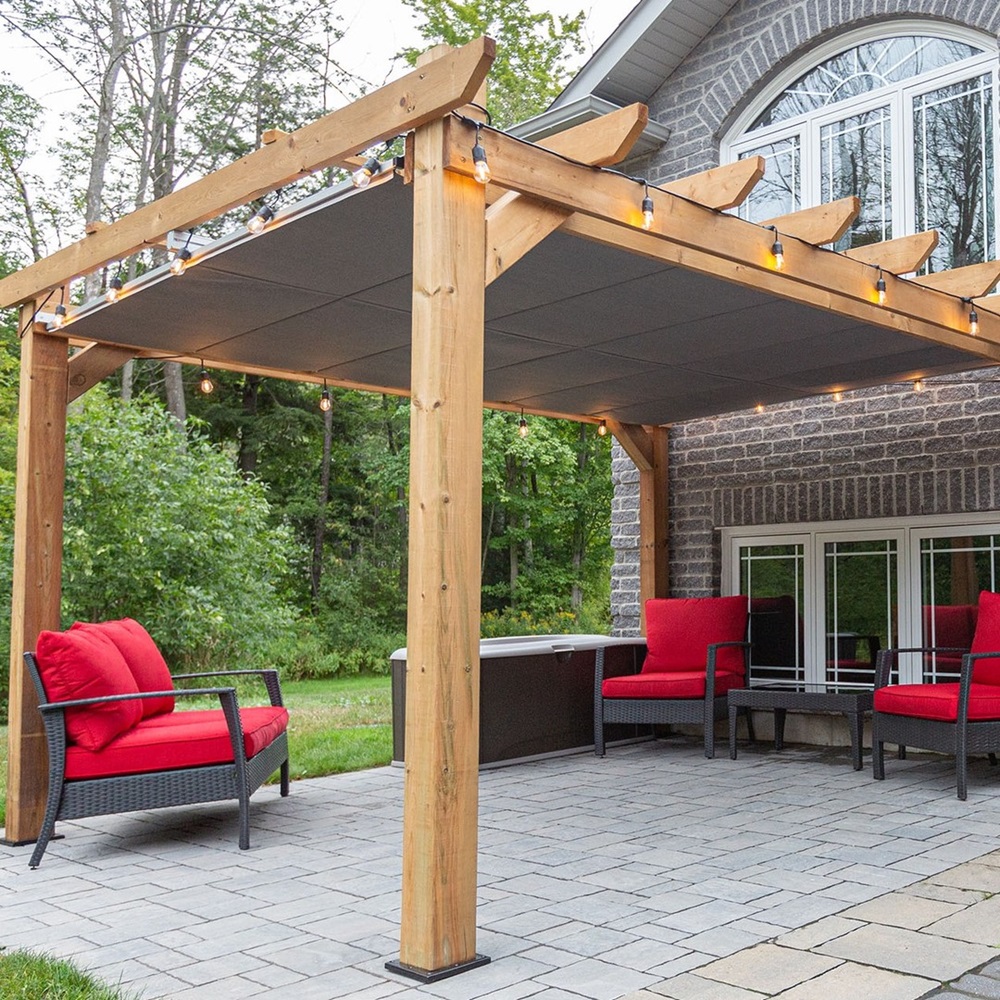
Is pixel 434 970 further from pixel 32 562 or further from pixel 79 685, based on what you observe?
pixel 32 562

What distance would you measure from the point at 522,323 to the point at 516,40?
17625 millimetres

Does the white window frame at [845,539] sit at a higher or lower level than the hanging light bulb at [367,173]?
lower

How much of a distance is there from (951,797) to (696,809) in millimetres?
1345

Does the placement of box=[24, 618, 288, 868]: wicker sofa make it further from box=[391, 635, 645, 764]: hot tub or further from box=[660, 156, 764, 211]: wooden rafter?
box=[660, 156, 764, 211]: wooden rafter

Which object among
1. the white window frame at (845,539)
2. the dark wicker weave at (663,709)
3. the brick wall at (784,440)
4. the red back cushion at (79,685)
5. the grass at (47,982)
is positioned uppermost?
the brick wall at (784,440)

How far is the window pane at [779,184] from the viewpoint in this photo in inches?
329

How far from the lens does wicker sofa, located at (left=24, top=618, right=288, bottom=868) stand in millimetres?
4660

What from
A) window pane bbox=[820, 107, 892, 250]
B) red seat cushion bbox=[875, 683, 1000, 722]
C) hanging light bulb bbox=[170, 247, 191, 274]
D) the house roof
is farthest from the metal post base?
window pane bbox=[820, 107, 892, 250]

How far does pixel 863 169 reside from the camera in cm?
791

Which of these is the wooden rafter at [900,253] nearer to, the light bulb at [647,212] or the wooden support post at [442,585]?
the light bulb at [647,212]

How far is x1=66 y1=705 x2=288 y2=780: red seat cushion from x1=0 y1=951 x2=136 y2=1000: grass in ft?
4.62

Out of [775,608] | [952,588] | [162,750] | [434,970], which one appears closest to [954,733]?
[952,588]

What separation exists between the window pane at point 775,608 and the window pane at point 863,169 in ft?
7.44

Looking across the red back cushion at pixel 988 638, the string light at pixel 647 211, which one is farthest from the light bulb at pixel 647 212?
the red back cushion at pixel 988 638
